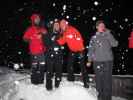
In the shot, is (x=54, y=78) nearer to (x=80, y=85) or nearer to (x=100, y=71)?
(x=80, y=85)

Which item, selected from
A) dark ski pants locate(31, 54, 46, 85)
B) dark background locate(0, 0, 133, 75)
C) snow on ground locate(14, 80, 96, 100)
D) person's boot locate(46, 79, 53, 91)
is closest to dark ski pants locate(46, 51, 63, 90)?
person's boot locate(46, 79, 53, 91)

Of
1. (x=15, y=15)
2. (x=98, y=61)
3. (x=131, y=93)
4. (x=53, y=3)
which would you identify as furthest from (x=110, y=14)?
(x=98, y=61)

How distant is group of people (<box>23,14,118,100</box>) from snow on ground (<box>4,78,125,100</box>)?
0.25 m

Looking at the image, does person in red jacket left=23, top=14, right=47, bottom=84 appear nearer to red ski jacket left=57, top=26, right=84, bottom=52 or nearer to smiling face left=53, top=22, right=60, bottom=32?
smiling face left=53, top=22, right=60, bottom=32

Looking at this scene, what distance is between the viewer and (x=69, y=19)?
18422mm

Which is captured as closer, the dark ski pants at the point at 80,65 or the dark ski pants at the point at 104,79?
the dark ski pants at the point at 104,79

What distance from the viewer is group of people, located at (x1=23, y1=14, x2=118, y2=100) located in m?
11.1

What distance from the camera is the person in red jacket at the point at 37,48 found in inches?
506

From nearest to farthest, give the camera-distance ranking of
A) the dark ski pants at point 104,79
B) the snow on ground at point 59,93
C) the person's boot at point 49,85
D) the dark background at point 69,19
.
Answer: the dark ski pants at point 104,79 → the snow on ground at point 59,93 → the person's boot at point 49,85 → the dark background at point 69,19

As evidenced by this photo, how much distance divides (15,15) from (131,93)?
22.2 feet

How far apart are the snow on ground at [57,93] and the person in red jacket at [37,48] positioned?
536mm

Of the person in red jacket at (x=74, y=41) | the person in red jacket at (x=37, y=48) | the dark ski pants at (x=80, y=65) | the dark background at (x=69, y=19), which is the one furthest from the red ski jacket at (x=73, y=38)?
the dark background at (x=69, y=19)

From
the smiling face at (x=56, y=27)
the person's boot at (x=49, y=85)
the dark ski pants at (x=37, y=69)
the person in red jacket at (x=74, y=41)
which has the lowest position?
the person's boot at (x=49, y=85)

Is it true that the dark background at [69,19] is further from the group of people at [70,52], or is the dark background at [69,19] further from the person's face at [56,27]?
the person's face at [56,27]
